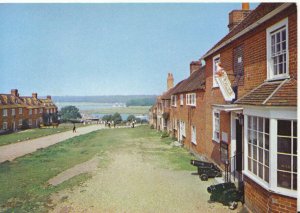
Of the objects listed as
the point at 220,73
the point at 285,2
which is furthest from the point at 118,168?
the point at 285,2

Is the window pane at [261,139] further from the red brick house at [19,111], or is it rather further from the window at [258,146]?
the red brick house at [19,111]

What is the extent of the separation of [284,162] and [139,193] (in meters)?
6.19

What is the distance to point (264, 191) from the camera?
7727mm

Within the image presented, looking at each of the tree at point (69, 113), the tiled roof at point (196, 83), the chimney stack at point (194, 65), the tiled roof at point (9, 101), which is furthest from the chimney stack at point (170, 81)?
the tree at point (69, 113)

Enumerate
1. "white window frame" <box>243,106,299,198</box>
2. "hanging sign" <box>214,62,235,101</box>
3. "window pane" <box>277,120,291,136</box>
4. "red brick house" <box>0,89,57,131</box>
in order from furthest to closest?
1. "red brick house" <box>0,89,57,131</box>
2. "hanging sign" <box>214,62,235,101</box>
3. "window pane" <box>277,120,291,136</box>
4. "white window frame" <box>243,106,299,198</box>

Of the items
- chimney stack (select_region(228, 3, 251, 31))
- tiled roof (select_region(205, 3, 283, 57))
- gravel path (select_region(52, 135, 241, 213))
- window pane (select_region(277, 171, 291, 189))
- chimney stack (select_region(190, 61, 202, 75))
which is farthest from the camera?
chimney stack (select_region(190, 61, 202, 75))

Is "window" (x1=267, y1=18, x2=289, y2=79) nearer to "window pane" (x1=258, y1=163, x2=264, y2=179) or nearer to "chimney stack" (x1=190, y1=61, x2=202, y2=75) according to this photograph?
"window pane" (x1=258, y1=163, x2=264, y2=179)

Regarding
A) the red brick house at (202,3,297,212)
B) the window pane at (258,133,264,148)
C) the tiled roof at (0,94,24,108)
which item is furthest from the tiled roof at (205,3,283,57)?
the tiled roof at (0,94,24,108)

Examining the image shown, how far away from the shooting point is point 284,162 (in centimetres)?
715

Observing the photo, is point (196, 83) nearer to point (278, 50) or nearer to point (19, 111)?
point (278, 50)

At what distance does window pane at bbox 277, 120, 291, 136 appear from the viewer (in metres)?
7.00

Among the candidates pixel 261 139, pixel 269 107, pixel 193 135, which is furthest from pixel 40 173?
pixel 269 107

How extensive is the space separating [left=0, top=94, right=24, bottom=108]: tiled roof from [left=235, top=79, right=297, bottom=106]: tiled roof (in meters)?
49.3

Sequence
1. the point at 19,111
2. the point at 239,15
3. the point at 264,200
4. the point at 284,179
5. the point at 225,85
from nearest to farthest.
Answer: the point at 284,179 < the point at 264,200 < the point at 225,85 < the point at 239,15 < the point at 19,111
